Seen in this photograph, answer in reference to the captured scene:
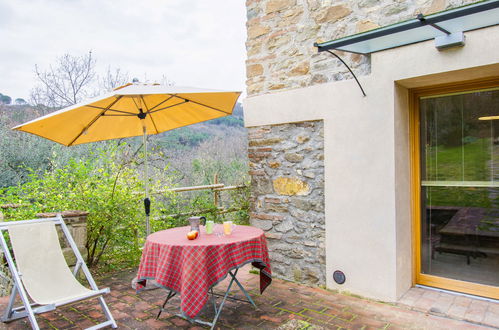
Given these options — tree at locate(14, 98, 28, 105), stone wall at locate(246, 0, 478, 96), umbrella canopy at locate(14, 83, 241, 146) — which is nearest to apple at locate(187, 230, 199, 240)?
umbrella canopy at locate(14, 83, 241, 146)

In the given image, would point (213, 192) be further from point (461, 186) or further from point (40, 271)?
point (461, 186)

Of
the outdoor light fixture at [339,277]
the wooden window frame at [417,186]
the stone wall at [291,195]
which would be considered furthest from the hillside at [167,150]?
the outdoor light fixture at [339,277]

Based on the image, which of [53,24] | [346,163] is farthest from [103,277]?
[53,24]

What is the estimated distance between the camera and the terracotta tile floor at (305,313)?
2965mm

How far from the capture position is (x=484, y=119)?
10.6 feet

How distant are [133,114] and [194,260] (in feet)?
7.79

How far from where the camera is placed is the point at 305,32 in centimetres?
391

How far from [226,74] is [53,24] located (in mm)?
10509

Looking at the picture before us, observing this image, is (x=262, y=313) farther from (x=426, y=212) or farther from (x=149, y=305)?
(x=426, y=212)

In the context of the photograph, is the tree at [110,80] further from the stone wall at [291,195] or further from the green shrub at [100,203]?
the stone wall at [291,195]

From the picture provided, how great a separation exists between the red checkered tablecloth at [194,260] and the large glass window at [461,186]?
5.91ft

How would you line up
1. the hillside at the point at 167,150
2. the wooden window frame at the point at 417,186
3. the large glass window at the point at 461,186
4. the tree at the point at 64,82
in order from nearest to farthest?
1. the large glass window at the point at 461,186
2. the wooden window frame at the point at 417,186
3. the hillside at the point at 167,150
4. the tree at the point at 64,82

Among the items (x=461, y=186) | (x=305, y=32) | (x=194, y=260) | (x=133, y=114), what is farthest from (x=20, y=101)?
(x=461, y=186)

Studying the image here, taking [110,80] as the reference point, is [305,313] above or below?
below
